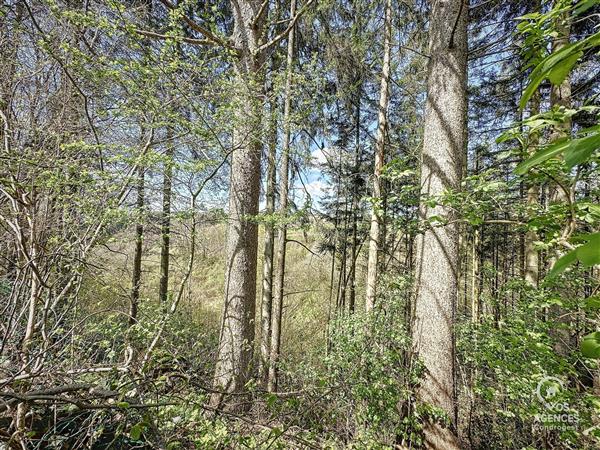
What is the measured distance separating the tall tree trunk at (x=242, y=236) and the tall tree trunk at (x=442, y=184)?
1.95 m

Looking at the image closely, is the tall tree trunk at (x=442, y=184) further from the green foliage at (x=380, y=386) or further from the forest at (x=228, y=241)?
the green foliage at (x=380, y=386)

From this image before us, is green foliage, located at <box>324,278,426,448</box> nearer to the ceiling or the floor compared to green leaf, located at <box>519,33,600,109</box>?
nearer to the floor

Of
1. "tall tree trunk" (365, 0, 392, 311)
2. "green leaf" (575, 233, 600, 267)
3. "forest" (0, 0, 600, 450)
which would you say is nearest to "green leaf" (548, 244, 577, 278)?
"green leaf" (575, 233, 600, 267)

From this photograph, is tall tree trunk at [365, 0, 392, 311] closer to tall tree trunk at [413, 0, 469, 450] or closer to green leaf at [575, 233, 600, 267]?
tall tree trunk at [413, 0, 469, 450]

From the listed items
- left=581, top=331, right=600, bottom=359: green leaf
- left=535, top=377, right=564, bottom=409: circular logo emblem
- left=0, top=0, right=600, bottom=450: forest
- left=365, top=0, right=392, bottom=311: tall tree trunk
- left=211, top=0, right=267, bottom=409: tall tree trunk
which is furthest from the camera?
left=365, top=0, right=392, bottom=311: tall tree trunk

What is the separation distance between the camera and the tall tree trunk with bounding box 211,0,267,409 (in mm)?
3416

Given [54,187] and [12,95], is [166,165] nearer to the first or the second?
[54,187]

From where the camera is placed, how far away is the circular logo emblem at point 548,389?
2.32 metres

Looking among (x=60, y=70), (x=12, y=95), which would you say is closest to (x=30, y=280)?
(x=12, y=95)

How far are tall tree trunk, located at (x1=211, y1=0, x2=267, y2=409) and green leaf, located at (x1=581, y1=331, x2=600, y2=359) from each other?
311 cm

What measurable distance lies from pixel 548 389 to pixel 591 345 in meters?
2.57

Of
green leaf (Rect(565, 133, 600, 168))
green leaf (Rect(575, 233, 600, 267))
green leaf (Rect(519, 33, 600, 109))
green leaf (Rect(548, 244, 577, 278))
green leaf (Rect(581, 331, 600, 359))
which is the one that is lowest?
green leaf (Rect(581, 331, 600, 359))

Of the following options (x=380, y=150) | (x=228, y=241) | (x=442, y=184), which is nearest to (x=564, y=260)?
(x=442, y=184)

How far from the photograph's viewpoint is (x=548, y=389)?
7.82 feet
